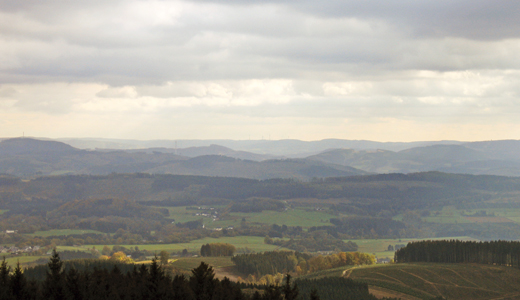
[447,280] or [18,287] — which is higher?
[18,287]

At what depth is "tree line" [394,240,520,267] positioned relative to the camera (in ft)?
481

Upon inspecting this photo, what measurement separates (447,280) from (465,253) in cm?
2697

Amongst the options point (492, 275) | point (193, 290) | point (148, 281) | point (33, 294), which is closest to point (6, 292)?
point (33, 294)

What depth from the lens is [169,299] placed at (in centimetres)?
6862

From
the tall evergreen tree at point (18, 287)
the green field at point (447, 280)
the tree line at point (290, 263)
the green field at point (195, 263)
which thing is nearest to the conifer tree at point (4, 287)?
the tall evergreen tree at point (18, 287)

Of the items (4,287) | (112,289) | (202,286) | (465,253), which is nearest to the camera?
(4,287)

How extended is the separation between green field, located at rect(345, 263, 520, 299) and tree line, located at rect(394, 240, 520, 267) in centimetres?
624

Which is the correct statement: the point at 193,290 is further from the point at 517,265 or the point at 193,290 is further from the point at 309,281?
the point at 517,265

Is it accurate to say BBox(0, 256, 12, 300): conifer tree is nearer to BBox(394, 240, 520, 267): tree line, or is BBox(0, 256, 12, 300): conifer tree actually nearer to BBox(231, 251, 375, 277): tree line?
BBox(231, 251, 375, 277): tree line

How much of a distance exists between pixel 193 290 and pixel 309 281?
5874cm

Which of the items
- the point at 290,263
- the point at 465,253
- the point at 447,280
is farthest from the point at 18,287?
the point at 290,263

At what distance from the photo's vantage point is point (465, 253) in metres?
153

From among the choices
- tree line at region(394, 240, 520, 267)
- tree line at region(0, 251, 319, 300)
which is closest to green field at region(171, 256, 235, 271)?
tree line at region(394, 240, 520, 267)

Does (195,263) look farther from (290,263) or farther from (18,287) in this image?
(18,287)
